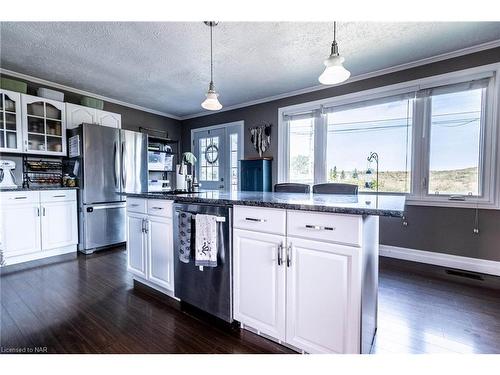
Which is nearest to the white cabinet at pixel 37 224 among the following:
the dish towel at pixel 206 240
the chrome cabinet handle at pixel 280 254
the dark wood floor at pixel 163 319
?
the dark wood floor at pixel 163 319

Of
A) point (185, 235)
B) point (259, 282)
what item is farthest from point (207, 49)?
point (259, 282)

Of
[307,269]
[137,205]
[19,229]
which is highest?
[137,205]

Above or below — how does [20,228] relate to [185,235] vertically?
below

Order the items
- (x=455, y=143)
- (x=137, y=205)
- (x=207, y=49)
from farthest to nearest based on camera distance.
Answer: (x=455, y=143) → (x=207, y=49) → (x=137, y=205)

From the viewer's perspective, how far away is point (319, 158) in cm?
382

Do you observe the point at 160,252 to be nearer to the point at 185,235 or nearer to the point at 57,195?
the point at 185,235

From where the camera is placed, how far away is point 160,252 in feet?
6.91

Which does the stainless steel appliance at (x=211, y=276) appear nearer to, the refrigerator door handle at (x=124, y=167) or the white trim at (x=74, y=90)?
the refrigerator door handle at (x=124, y=167)

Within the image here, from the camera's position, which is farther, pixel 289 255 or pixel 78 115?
pixel 78 115

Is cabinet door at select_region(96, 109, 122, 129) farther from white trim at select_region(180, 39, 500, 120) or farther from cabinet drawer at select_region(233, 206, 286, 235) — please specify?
cabinet drawer at select_region(233, 206, 286, 235)

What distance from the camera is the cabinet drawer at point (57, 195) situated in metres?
3.05

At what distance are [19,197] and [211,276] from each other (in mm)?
2773
